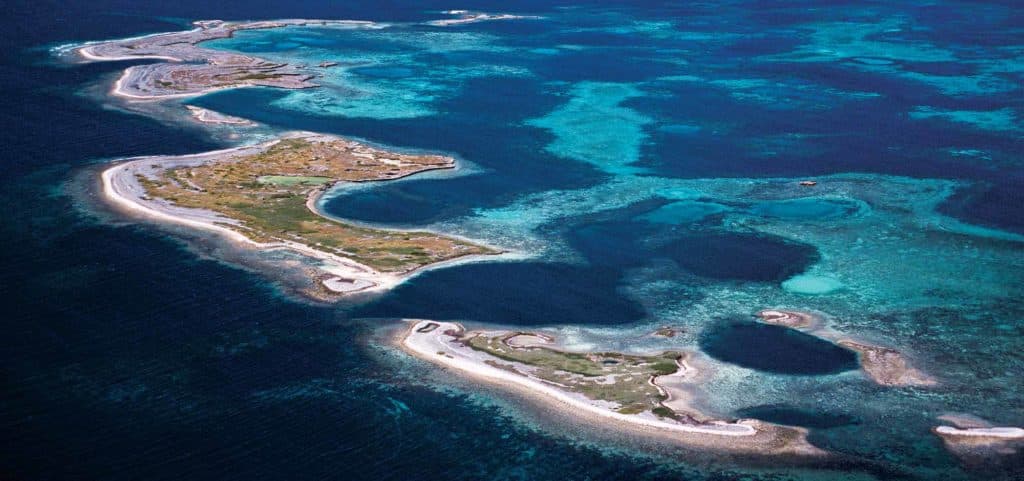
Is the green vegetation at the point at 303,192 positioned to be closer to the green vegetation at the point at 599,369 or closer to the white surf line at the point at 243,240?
the white surf line at the point at 243,240

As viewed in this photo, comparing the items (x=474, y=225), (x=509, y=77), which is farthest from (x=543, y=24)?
(x=474, y=225)

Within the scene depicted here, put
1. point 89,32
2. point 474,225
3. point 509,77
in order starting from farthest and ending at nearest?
point 89,32 < point 509,77 < point 474,225

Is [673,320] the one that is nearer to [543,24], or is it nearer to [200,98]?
[200,98]

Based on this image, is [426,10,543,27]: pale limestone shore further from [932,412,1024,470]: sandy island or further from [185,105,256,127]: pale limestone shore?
[932,412,1024,470]: sandy island

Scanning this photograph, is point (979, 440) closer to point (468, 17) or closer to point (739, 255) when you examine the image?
point (739, 255)

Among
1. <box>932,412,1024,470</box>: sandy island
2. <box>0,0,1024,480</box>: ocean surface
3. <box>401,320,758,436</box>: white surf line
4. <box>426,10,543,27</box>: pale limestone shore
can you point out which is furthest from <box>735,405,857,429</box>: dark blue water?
<box>426,10,543,27</box>: pale limestone shore

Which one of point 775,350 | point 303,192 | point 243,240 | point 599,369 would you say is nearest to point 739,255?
point 775,350

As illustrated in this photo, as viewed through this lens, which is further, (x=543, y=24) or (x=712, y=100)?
(x=543, y=24)
